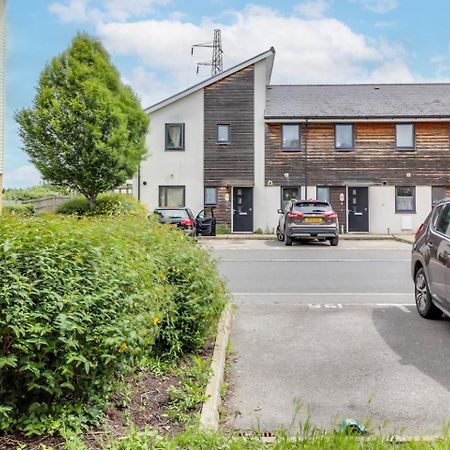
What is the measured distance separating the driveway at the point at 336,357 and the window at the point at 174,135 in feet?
56.5

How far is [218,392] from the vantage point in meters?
4.02

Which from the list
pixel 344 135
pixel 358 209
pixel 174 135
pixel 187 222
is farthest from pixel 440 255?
pixel 174 135

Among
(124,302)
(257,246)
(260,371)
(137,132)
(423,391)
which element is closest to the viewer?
(124,302)

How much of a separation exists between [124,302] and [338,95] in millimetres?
27520

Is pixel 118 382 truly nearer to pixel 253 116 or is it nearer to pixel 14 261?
pixel 14 261

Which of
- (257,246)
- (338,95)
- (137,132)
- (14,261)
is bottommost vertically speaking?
(257,246)

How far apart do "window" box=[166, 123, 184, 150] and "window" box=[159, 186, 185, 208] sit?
2106 millimetres

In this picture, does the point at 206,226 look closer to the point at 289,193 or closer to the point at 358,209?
the point at 289,193

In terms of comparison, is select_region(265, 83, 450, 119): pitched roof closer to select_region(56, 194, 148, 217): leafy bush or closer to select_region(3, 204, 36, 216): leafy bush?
select_region(56, 194, 148, 217): leafy bush

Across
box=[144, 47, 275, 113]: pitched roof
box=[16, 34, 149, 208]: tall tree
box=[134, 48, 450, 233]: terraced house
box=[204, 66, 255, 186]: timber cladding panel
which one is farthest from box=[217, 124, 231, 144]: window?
box=[16, 34, 149, 208]: tall tree

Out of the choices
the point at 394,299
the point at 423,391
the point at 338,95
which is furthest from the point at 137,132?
the point at 423,391

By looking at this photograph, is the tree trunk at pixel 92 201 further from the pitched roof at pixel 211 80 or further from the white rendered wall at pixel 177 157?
the pitched roof at pixel 211 80

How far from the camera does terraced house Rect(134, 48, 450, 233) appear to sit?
26.2 meters

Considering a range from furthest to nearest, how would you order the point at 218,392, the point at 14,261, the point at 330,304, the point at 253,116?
the point at 253,116, the point at 330,304, the point at 218,392, the point at 14,261
